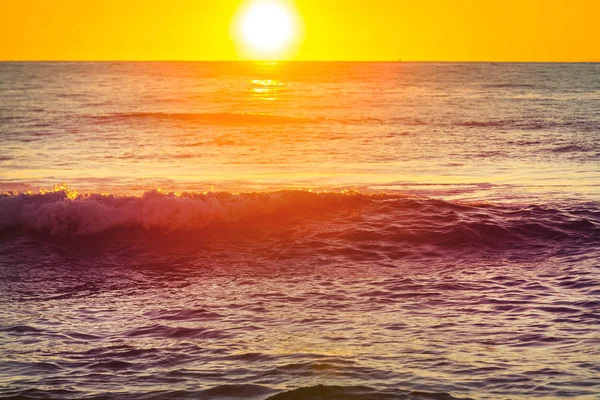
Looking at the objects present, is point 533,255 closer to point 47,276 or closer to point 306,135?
point 47,276

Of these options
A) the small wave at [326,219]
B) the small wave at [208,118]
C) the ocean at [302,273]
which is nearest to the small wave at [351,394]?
the ocean at [302,273]

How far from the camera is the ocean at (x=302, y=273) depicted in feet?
27.1

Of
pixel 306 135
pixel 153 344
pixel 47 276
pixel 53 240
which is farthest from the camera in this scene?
pixel 306 135

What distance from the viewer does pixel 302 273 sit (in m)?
13.3

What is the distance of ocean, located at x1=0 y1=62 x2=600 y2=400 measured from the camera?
8.27 m

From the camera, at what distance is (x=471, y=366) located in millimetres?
8328

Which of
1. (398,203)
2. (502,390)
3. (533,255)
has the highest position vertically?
(398,203)

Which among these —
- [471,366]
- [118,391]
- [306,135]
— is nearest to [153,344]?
[118,391]

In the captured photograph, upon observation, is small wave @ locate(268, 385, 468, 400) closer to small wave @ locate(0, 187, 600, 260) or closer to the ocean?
the ocean

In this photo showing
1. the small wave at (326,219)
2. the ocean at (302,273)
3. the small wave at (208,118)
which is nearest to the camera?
the ocean at (302,273)

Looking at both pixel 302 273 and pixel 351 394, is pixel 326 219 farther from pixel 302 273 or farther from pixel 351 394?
pixel 351 394

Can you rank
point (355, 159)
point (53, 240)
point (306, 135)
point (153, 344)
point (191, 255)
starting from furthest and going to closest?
point (306, 135) → point (355, 159) → point (53, 240) → point (191, 255) → point (153, 344)

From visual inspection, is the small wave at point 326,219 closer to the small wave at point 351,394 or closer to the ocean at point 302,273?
Result: the ocean at point 302,273

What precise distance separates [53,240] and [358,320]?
351 inches
